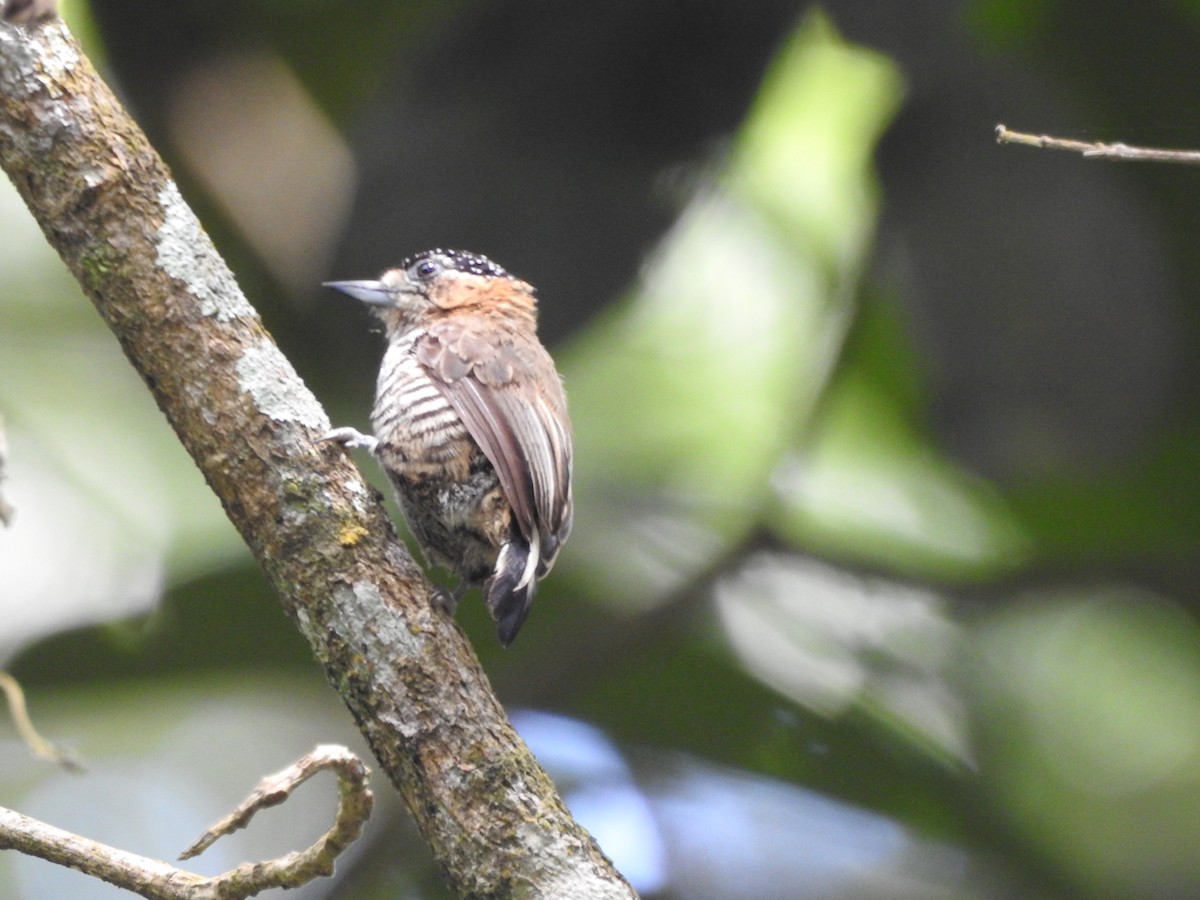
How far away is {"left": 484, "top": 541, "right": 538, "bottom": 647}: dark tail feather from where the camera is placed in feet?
9.36

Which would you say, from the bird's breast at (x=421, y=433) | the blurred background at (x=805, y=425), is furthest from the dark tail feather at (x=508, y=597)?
the blurred background at (x=805, y=425)

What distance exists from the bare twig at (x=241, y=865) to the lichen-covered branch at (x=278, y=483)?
8.6 inches

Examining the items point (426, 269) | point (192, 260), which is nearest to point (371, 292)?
point (426, 269)

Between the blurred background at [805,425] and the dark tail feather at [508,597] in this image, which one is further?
the blurred background at [805,425]

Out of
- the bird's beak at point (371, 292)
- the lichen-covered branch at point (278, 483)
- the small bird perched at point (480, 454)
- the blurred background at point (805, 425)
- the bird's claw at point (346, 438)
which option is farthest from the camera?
the blurred background at point (805, 425)

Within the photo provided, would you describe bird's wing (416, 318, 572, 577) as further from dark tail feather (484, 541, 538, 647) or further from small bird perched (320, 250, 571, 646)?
dark tail feather (484, 541, 538, 647)

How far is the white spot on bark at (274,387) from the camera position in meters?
2.41

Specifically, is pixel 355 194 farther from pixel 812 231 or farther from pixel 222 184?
pixel 812 231

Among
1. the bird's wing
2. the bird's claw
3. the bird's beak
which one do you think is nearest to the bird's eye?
the bird's beak

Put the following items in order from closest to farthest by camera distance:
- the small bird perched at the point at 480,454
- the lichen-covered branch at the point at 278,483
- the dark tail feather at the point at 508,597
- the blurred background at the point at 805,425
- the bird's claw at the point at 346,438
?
the lichen-covered branch at the point at 278,483
the bird's claw at the point at 346,438
the dark tail feather at the point at 508,597
the small bird perched at the point at 480,454
the blurred background at the point at 805,425

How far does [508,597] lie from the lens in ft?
9.43

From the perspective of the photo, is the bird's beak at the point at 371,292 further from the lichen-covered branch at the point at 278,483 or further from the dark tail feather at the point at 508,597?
the lichen-covered branch at the point at 278,483

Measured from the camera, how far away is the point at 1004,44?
4.96 m

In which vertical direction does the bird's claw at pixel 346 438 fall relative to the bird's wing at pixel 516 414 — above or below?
above
